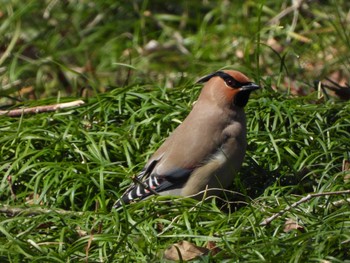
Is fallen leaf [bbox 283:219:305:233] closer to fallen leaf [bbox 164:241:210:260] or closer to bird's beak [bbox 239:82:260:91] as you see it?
fallen leaf [bbox 164:241:210:260]

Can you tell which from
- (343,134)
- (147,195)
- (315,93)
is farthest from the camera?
(315,93)

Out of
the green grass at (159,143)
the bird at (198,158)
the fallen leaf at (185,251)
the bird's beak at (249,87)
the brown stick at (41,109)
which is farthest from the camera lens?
the brown stick at (41,109)

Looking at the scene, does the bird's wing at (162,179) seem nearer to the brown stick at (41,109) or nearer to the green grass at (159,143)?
the green grass at (159,143)

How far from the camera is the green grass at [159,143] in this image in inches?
191

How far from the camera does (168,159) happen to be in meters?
5.74

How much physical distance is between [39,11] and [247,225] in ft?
17.9

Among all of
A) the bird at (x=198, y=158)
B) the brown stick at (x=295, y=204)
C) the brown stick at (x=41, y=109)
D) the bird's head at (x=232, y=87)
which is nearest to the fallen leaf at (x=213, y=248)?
the brown stick at (x=295, y=204)

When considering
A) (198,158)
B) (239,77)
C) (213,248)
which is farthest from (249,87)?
(213,248)

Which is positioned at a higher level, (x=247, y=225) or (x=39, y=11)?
(x=247, y=225)

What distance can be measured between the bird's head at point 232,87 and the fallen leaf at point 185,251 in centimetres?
148

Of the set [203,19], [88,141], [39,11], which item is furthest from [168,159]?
[39,11]

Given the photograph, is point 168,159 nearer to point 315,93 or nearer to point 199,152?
point 199,152

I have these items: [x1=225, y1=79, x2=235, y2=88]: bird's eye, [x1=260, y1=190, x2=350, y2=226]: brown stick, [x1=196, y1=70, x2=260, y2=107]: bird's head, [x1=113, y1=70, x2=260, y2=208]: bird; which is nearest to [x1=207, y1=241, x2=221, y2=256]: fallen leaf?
[x1=260, y1=190, x2=350, y2=226]: brown stick

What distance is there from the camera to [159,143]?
6.21 meters
